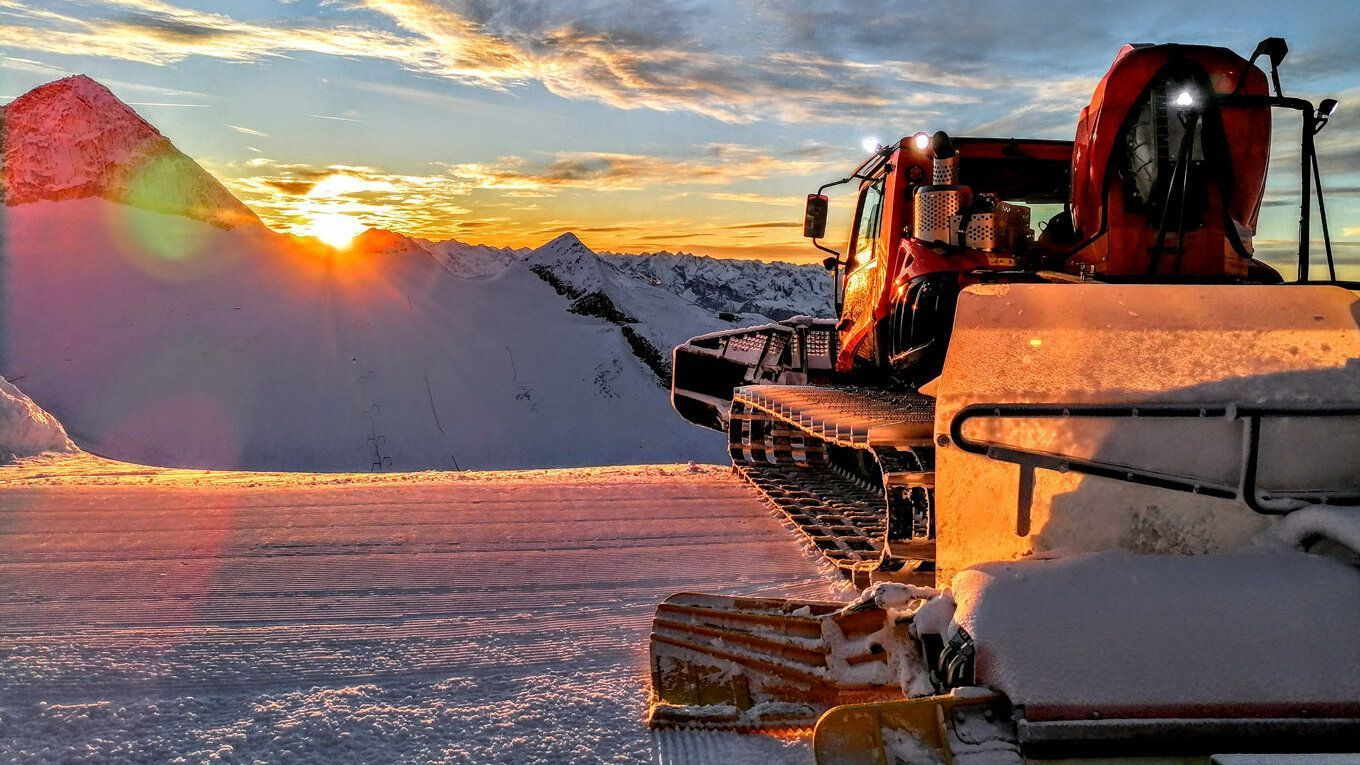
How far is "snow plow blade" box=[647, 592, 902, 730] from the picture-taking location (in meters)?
3.08

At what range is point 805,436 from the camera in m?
8.34

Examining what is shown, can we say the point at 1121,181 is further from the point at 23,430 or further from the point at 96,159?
the point at 96,159

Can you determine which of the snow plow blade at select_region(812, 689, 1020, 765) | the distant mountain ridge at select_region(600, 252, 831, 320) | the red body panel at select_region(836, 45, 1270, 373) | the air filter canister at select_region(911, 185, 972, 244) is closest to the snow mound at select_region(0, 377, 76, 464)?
the air filter canister at select_region(911, 185, 972, 244)

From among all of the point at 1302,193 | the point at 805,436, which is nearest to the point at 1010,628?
the point at 1302,193

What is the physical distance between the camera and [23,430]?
908cm

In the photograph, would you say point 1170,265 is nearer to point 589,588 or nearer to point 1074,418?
point 1074,418

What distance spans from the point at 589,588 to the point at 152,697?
1956 mm

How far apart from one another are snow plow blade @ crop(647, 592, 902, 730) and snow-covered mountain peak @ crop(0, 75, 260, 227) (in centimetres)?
2912

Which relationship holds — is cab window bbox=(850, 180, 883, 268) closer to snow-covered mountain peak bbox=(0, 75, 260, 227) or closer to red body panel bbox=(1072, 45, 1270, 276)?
red body panel bbox=(1072, 45, 1270, 276)

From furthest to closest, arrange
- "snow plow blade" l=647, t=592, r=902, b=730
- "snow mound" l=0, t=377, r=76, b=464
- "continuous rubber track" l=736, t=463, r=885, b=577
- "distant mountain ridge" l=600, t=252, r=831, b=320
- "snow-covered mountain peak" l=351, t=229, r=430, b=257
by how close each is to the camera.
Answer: "distant mountain ridge" l=600, t=252, r=831, b=320 < "snow-covered mountain peak" l=351, t=229, r=430, b=257 < "snow mound" l=0, t=377, r=76, b=464 < "continuous rubber track" l=736, t=463, r=885, b=577 < "snow plow blade" l=647, t=592, r=902, b=730

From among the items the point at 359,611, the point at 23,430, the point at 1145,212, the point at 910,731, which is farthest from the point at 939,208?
the point at 23,430

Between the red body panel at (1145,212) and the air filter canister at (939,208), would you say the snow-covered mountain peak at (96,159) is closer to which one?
the air filter canister at (939,208)

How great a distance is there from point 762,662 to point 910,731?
1064mm

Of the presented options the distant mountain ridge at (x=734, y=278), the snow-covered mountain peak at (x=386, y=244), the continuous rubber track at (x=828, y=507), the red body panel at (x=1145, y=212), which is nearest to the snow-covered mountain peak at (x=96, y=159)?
the snow-covered mountain peak at (x=386, y=244)
